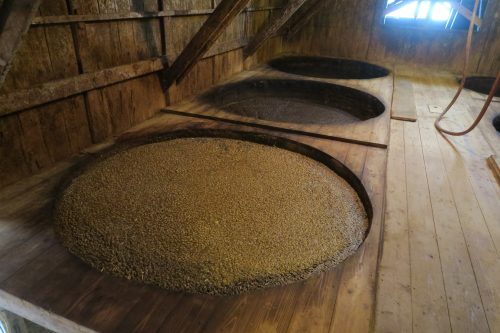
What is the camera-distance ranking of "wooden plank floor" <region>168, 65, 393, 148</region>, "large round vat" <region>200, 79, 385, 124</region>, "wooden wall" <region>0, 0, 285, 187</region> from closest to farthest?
1. "wooden wall" <region>0, 0, 285, 187</region>
2. "wooden plank floor" <region>168, 65, 393, 148</region>
3. "large round vat" <region>200, 79, 385, 124</region>

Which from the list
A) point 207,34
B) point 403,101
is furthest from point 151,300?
point 403,101

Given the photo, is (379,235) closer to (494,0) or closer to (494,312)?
→ (494,312)

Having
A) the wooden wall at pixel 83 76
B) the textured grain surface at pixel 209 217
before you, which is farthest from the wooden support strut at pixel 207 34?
the textured grain surface at pixel 209 217

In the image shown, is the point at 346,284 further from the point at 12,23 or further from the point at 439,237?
the point at 12,23

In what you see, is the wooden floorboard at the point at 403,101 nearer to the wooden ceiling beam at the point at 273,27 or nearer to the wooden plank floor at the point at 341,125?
the wooden plank floor at the point at 341,125

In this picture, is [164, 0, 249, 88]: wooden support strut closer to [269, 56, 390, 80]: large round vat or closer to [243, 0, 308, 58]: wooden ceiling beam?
[243, 0, 308, 58]: wooden ceiling beam

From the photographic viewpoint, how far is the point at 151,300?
4.15 ft

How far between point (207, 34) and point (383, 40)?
4242mm

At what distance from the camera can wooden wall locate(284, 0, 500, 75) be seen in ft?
17.5

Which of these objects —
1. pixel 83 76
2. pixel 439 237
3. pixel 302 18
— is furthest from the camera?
pixel 302 18

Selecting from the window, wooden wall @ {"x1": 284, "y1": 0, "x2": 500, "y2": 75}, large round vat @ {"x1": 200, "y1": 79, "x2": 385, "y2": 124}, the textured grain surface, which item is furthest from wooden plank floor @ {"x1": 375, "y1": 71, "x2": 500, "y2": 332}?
the window

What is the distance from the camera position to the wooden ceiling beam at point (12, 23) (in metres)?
1.42

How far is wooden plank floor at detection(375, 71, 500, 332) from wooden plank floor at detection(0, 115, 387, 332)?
124mm

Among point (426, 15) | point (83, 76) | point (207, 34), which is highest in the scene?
point (426, 15)
